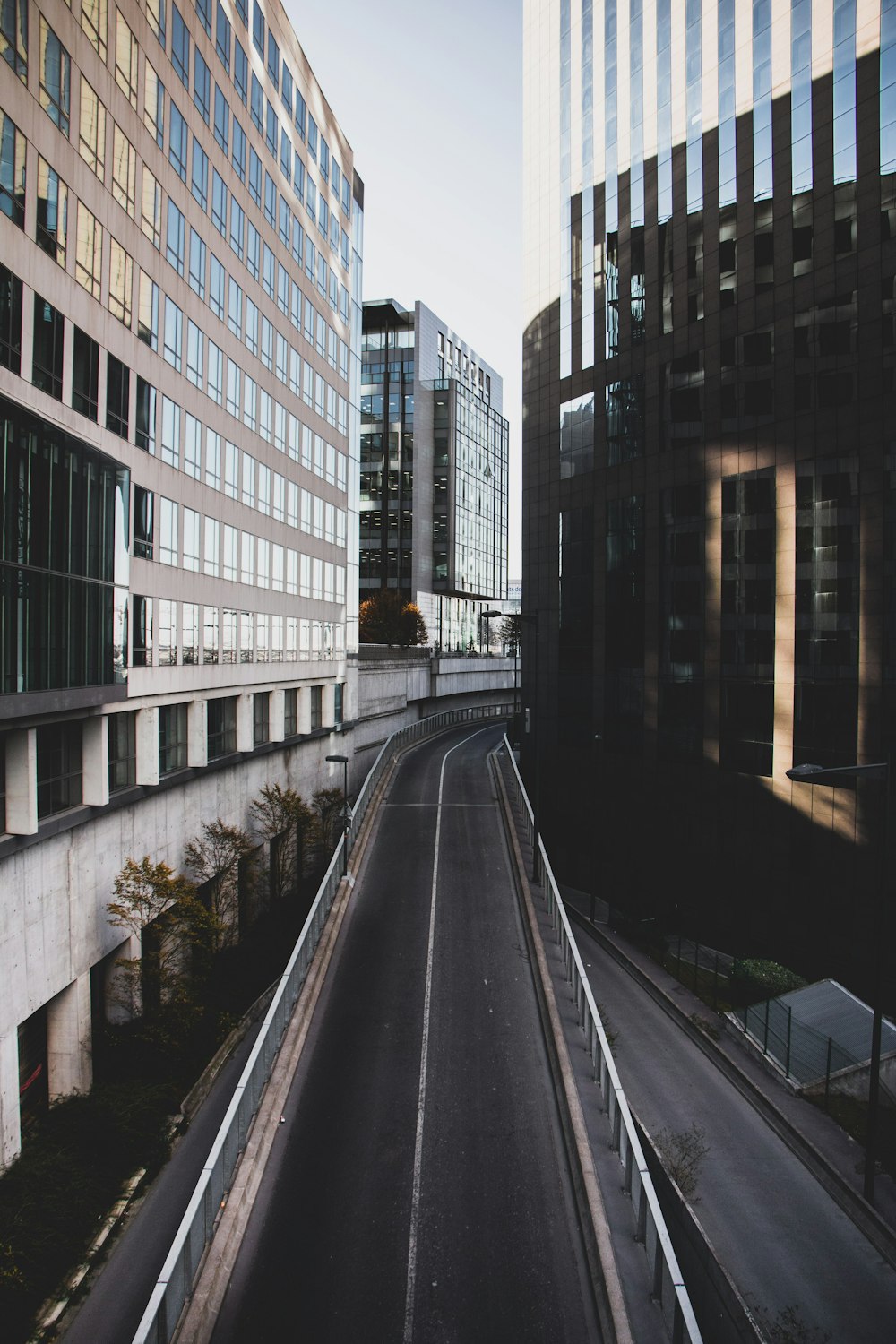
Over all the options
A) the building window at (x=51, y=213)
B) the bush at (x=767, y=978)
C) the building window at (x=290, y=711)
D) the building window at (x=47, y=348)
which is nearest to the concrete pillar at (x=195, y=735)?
the building window at (x=290, y=711)

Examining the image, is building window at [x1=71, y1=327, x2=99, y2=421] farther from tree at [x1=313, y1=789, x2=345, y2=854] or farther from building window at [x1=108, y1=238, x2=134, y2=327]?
tree at [x1=313, y1=789, x2=345, y2=854]

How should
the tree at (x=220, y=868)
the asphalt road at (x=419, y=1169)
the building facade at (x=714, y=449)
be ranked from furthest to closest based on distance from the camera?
the building facade at (x=714, y=449) < the tree at (x=220, y=868) < the asphalt road at (x=419, y=1169)

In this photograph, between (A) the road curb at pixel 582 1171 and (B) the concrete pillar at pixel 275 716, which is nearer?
(A) the road curb at pixel 582 1171

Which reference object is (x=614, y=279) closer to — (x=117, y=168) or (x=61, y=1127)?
(x=117, y=168)

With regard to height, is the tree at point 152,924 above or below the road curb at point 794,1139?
above

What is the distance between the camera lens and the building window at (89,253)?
1927 centimetres

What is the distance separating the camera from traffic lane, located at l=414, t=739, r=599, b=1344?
34.5ft

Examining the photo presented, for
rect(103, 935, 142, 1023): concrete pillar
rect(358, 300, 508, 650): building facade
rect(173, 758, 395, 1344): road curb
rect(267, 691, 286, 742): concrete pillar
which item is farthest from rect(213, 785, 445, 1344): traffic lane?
rect(358, 300, 508, 650): building facade

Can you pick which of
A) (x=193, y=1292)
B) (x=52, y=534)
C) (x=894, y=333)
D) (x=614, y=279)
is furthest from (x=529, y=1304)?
(x=614, y=279)

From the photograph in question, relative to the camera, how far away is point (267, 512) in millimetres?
34250

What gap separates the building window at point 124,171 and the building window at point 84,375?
4989mm

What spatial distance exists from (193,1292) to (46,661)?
12.0m

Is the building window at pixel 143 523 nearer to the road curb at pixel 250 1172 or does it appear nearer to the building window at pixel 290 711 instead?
the road curb at pixel 250 1172

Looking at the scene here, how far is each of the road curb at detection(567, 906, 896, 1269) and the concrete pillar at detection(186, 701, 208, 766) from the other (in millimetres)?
18737
